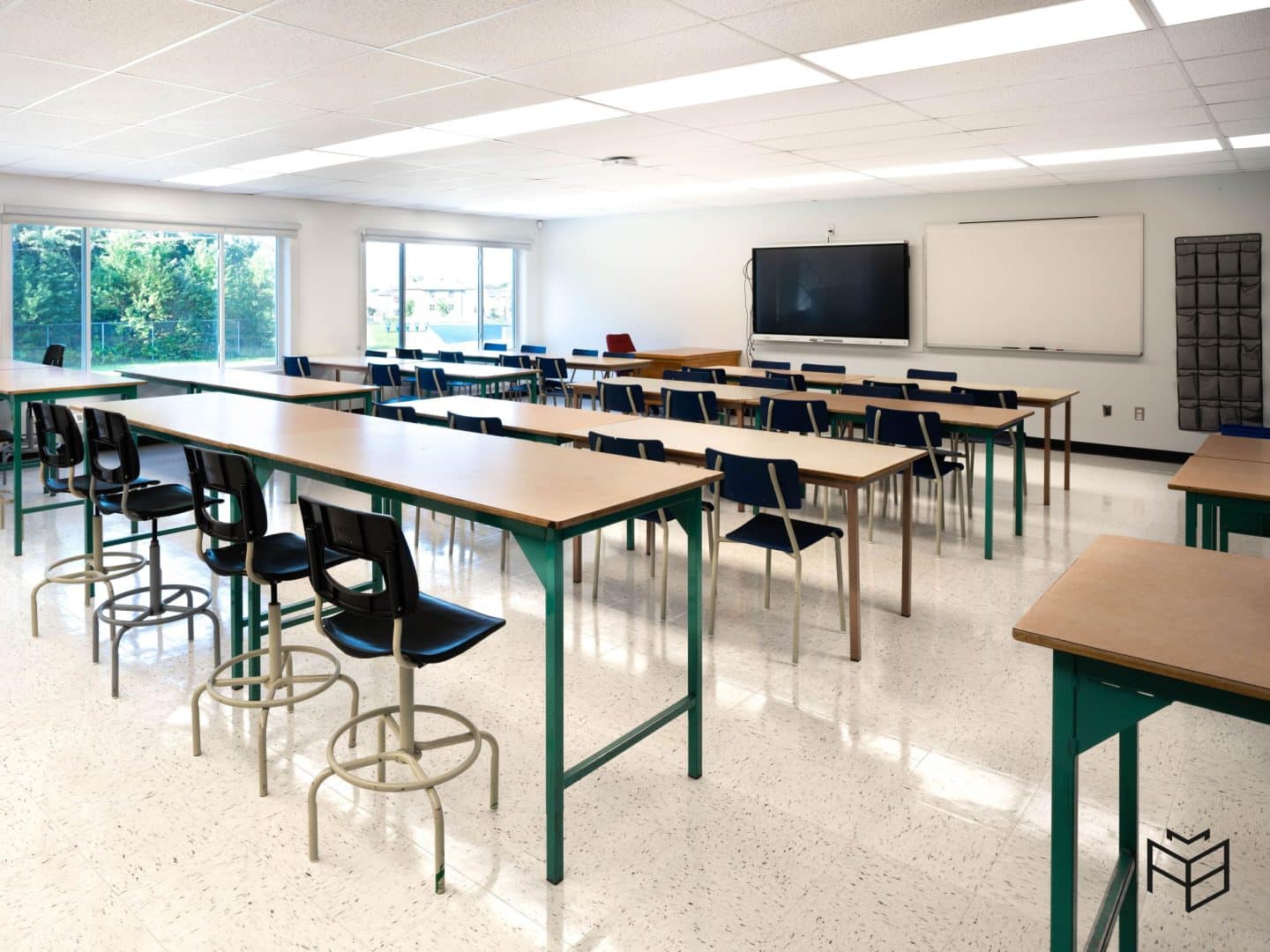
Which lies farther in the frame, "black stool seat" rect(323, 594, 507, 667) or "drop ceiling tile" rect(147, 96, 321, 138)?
"drop ceiling tile" rect(147, 96, 321, 138)

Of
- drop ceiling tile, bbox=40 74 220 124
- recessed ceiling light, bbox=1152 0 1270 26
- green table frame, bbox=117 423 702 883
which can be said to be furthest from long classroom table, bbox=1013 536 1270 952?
drop ceiling tile, bbox=40 74 220 124

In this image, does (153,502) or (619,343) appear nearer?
(153,502)

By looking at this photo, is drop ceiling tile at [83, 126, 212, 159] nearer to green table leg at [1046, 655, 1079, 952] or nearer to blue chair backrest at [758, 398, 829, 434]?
blue chair backrest at [758, 398, 829, 434]

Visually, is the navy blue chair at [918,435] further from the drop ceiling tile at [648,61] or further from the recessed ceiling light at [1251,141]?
the recessed ceiling light at [1251,141]

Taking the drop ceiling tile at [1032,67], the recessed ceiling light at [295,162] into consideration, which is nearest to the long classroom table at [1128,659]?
the drop ceiling tile at [1032,67]

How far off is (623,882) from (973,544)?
12.1 feet

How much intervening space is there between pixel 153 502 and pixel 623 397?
3.73m

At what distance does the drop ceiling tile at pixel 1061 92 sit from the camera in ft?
14.4

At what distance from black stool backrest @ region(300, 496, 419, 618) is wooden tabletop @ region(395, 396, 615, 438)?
2.26 metres

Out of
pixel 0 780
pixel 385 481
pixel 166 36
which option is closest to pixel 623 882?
pixel 385 481

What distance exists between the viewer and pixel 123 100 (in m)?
4.96

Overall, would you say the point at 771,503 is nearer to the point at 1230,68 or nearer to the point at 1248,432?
the point at 1248,432

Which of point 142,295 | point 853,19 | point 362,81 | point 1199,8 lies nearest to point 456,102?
point 362,81

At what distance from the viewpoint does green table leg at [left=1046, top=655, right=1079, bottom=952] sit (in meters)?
1.44
